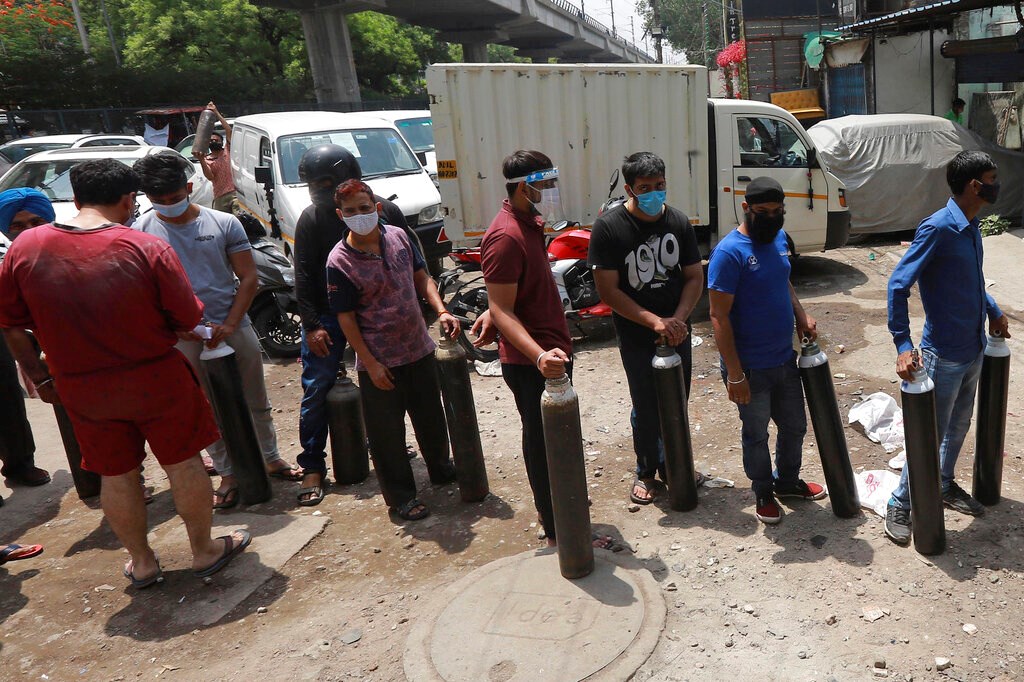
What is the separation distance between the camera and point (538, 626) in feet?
10.9

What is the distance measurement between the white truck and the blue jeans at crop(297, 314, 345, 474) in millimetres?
4088

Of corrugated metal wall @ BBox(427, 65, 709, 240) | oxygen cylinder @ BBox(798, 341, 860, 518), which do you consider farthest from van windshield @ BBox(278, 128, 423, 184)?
oxygen cylinder @ BBox(798, 341, 860, 518)

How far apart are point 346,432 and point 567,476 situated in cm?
191

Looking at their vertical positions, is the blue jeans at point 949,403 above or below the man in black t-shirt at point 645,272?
below

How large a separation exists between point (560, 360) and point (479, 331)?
30.9 inches

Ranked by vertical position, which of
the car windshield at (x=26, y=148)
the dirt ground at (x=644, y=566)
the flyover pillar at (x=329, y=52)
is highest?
the flyover pillar at (x=329, y=52)

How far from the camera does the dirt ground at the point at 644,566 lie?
3.11m

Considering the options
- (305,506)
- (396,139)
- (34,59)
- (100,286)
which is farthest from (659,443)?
(34,59)

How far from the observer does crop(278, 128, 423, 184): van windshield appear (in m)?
9.82

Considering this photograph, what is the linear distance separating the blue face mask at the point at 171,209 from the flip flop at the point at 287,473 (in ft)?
5.55

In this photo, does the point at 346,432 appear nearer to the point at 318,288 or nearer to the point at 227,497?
the point at 227,497

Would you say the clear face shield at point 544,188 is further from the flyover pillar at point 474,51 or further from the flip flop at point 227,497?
the flyover pillar at point 474,51

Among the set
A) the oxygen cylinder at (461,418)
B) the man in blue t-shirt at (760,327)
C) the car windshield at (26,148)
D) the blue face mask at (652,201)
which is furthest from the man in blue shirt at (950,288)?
the car windshield at (26,148)

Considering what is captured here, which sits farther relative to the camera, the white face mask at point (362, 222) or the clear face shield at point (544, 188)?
the white face mask at point (362, 222)
